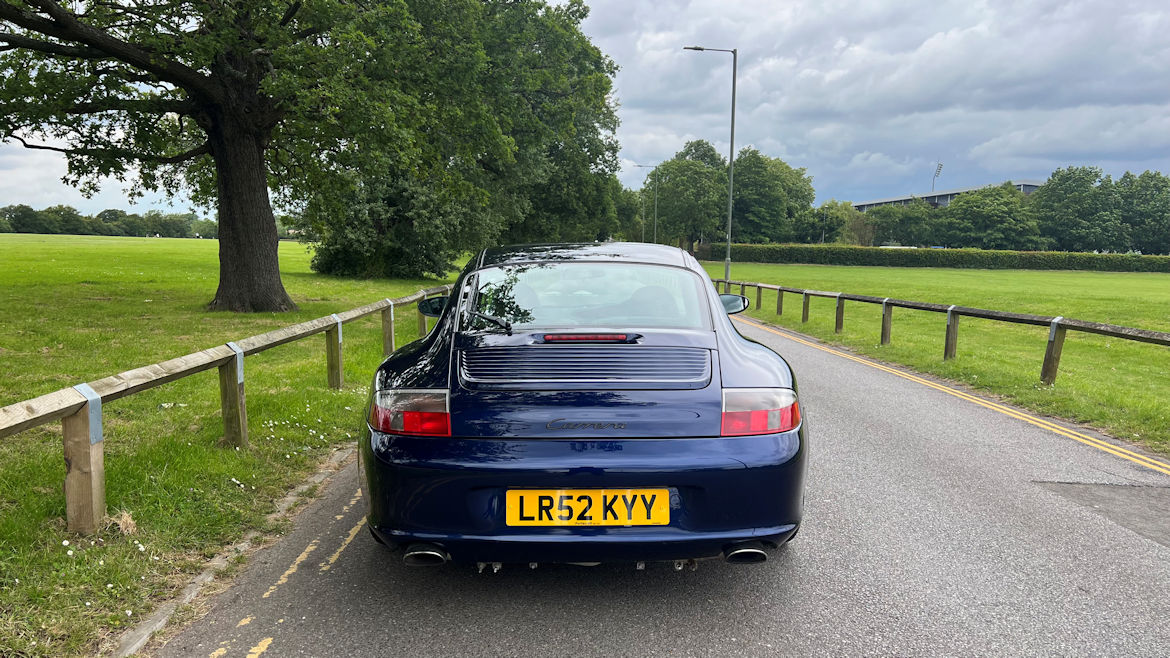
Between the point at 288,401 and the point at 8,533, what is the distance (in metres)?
3.11

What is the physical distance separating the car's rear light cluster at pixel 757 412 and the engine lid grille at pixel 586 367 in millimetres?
146

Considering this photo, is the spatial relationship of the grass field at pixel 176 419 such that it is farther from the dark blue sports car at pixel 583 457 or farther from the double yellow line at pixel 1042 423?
the dark blue sports car at pixel 583 457

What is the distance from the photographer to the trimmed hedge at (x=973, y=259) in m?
66.4

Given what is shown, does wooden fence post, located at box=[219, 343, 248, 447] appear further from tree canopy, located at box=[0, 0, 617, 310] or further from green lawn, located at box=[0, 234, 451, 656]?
tree canopy, located at box=[0, 0, 617, 310]

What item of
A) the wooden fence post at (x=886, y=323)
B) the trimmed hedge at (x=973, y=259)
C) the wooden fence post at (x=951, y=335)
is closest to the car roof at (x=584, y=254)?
the wooden fence post at (x=951, y=335)

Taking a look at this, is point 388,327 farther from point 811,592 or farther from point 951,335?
point 951,335

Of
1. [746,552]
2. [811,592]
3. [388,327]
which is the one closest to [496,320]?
[746,552]

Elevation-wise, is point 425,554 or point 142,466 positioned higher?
point 425,554

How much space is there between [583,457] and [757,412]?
0.73 m

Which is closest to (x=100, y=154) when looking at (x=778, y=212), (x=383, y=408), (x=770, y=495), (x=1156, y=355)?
(x=383, y=408)

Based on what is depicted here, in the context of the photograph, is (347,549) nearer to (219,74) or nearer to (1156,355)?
(219,74)

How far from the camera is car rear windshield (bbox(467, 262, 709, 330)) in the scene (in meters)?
3.46

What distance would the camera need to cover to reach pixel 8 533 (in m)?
3.26

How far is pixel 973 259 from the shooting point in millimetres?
67000
